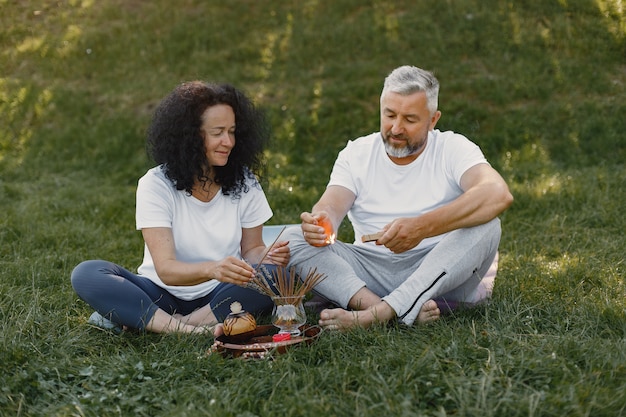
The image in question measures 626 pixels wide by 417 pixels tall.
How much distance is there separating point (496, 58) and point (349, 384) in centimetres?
704

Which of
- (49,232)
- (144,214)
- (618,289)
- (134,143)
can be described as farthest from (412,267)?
(134,143)

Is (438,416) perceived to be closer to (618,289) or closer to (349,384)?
(349,384)

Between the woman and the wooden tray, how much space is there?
309 mm

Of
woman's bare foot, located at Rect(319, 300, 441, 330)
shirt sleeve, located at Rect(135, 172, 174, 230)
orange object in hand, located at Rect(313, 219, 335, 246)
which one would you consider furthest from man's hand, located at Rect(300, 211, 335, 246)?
shirt sleeve, located at Rect(135, 172, 174, 230)

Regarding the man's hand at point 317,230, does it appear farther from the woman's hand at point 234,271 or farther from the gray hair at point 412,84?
the gray hair at point 412,84

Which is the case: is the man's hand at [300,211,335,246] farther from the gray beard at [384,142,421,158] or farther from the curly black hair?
the gray beard at [384,142,421,158]

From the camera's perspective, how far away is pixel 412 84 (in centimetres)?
408

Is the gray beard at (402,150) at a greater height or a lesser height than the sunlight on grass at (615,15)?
lesser

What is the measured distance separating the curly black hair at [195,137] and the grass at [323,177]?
2.86 feet

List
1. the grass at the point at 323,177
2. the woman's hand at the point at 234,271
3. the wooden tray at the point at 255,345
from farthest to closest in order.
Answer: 1. the woman's hand at the point at 234,271
2. the wooden tray at the point at 255,345
3. the grass at the point at 323,177

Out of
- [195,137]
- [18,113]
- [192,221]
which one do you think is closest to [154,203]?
[192,221]

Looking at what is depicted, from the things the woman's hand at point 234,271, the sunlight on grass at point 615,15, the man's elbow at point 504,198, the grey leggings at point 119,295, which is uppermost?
the sunlight on grass at point 615,15

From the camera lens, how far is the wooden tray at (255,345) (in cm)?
330

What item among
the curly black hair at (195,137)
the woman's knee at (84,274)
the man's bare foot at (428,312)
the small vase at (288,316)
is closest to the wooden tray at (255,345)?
the small vase at (288,316)
